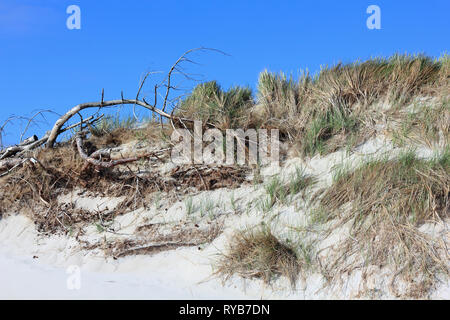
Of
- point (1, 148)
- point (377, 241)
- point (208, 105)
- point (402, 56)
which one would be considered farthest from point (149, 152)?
point (402, 56)

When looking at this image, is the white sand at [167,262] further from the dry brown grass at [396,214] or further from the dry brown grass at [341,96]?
the dry brown grass at [341,96]

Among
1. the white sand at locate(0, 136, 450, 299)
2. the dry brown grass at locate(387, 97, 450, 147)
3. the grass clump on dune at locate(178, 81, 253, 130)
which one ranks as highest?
the grass clump on dune at locate(178, 81, 253, 130)

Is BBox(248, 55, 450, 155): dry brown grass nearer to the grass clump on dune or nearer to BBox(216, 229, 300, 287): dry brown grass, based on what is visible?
the grass clump on dune

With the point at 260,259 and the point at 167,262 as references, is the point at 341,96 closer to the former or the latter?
the point at 260,259

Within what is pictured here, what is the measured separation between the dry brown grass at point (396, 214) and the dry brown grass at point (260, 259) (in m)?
0.51

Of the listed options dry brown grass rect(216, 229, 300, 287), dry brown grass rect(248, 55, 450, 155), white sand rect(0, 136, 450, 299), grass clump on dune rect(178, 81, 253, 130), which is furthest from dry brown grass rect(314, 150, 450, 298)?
grass clump on dune rect(178, 81, 253, 130)

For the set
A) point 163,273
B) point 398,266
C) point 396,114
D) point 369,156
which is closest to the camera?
point 398,266

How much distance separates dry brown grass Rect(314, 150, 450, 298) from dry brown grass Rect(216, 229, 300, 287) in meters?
0.51

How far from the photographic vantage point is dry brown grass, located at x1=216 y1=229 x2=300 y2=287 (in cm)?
628

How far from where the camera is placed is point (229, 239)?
6.94 m

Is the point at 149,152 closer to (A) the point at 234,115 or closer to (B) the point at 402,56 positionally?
(A) the point at 234,115

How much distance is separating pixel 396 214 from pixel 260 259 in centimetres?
→ 176

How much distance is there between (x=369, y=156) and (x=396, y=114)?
119 centimetres

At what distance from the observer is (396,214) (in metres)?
6.45
